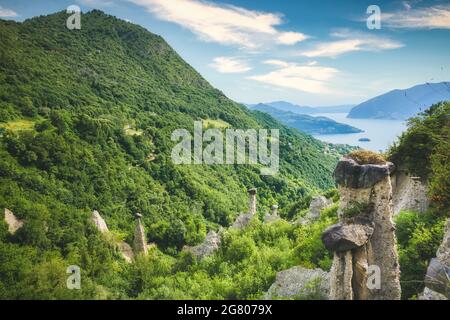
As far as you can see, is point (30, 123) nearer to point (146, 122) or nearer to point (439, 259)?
point (146, 122)

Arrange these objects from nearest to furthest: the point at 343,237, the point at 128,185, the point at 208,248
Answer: the point at 343,237 < the point at 208,248 < the point at 128,185

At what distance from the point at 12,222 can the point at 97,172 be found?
17408 mm

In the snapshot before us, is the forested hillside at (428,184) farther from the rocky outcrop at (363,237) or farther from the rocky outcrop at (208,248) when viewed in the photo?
the rocky outcrop at (208,248)

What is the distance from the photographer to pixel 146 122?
266 ft

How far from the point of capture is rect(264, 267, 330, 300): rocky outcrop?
500 inches

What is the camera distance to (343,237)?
28.5 ft

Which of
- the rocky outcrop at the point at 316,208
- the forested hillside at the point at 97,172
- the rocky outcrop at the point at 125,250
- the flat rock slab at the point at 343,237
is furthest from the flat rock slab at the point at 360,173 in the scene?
the rocky outcrop at the point at 125,250

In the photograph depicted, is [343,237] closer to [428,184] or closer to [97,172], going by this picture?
[428,184]

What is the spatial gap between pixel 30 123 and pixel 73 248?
30.7 metres

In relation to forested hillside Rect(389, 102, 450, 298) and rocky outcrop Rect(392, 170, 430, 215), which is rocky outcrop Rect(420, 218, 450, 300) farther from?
rocky outcrop Rect(392, 170, 430, 215)

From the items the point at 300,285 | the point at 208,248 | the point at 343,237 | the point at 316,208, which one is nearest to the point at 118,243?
the point at 208,248

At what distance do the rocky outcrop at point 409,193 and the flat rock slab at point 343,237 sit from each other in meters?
9.66
